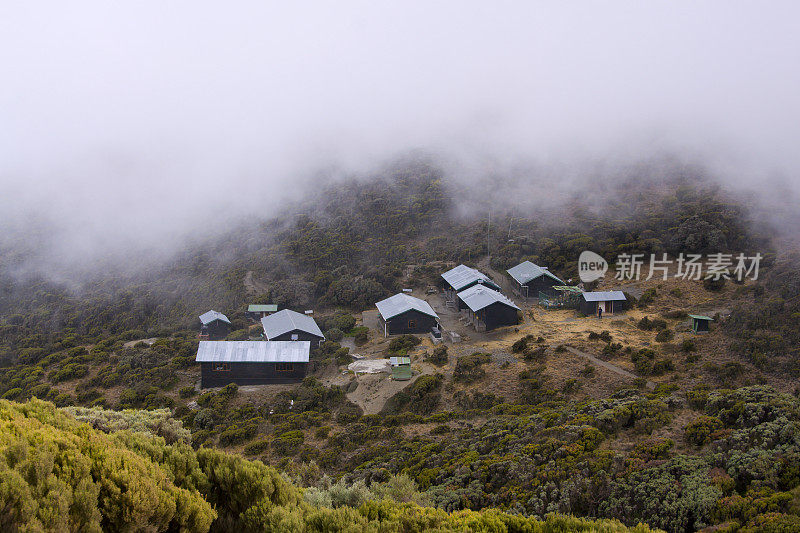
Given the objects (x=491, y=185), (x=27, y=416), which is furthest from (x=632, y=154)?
(x=27, y=416)

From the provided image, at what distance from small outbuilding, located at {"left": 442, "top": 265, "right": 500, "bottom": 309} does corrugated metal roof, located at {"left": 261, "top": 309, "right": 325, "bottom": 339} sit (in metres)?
12.4

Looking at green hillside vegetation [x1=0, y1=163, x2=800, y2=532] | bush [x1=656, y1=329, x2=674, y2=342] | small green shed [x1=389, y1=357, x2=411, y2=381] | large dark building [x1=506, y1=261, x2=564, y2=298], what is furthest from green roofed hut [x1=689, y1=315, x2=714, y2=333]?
small green shed [x1=389, y1=357, x2=411, y2=381]

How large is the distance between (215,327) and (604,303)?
31.0 metres

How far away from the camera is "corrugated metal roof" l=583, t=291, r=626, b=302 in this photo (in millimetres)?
33500

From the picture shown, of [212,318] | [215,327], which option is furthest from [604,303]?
[212,318]

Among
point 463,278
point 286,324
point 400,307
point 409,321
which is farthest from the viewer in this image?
point 463,278

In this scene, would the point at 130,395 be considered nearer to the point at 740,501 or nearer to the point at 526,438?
the point at 526,438

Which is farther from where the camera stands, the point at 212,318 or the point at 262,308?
the point at 262,308

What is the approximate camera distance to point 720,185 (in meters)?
52.6

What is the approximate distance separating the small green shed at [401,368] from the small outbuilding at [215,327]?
18.2 m

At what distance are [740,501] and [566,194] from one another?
2219 inches

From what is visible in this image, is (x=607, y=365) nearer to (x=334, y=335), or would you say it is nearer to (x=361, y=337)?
(x=361, y=337)

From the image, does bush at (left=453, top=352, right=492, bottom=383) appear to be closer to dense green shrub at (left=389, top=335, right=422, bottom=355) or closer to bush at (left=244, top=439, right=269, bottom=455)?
dense green shrub at (left=389, top=335, right=422, bottom=355)

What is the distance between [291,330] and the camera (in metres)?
32.5
